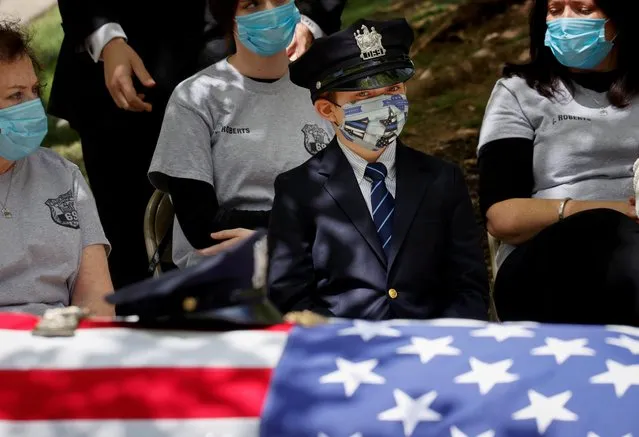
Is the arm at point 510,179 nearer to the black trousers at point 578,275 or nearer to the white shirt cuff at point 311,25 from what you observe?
the black trousers at point 578,275

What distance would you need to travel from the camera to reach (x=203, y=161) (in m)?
4.62

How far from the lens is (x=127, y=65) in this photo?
16.6 feet

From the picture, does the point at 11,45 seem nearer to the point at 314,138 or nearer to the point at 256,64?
the point at 256,64

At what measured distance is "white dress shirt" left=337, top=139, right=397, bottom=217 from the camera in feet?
13.5

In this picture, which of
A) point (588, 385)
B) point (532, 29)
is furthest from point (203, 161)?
point (588, 385)

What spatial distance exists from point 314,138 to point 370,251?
0.88 meters

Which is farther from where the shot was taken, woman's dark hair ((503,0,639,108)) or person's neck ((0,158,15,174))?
woman's dark hair ((503,0,639,108))

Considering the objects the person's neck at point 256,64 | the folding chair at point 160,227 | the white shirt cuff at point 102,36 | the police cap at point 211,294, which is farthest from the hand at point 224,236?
the police cap at point 211,294

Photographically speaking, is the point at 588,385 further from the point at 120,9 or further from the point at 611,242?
the point at 120,9

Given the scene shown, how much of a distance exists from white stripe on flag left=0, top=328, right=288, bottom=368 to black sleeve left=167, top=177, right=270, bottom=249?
1723 millimetres

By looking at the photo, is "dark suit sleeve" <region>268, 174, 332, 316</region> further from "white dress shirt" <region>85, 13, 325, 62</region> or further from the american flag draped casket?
"white dress shirt" <region>85, 13, 325, 62</region>

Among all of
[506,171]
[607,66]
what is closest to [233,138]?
[506,171]

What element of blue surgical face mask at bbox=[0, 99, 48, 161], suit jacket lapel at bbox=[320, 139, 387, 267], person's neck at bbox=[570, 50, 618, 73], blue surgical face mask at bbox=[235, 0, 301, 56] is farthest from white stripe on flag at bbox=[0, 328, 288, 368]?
person's neck at bbox=[570, 50, 618, 73]

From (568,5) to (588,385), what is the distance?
2484 mm
